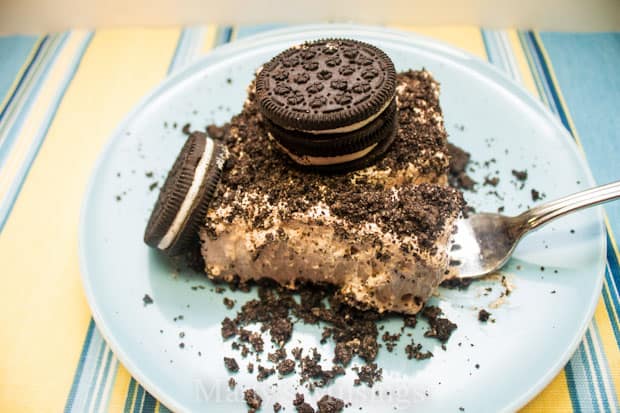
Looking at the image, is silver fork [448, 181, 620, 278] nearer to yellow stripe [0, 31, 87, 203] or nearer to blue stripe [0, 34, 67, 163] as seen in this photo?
yellow stripe [0, 31, 87, 203]

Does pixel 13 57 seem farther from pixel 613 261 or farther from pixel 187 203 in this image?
pixel 613 261

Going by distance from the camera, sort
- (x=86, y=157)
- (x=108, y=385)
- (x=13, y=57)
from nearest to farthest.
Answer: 1. (x=108, y=385)
2. (x=86, y=157)
3. (x=13, y=57)

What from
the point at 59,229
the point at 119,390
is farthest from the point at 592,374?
the point at 59,229

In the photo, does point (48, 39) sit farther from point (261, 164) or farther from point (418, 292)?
point (418, 292)

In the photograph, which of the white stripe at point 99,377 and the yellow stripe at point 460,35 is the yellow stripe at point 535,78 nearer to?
the yellow stripe at point 460,35

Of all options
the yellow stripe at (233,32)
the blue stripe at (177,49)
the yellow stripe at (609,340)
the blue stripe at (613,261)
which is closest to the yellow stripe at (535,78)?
the blue stripe at (613,261)

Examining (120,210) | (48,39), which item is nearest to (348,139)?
(120,210)

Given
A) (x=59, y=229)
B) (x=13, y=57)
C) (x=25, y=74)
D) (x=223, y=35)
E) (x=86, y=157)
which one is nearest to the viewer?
(x=59, y=229)

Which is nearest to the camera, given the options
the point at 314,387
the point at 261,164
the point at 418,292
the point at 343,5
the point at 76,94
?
the point at 314,387
